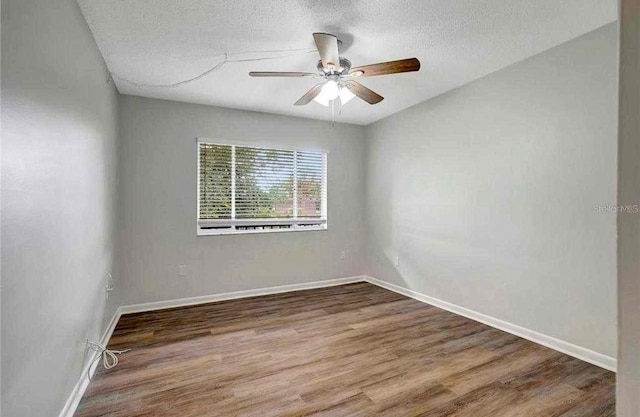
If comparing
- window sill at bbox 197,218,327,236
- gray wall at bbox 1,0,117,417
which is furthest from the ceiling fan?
window sill at bbox 197,218,327,236

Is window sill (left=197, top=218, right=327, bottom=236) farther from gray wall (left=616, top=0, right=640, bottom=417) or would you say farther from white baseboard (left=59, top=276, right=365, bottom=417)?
gray wall (left=616, top=0, right=640, bottom=417)

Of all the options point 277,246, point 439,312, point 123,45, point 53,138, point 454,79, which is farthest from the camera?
point 277,246

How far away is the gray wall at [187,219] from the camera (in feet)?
11.6

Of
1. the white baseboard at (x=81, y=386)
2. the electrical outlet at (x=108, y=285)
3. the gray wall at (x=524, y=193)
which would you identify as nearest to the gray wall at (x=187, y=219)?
the electrical outlet at (x=108, y=285)

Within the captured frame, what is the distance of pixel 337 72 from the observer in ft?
8.03

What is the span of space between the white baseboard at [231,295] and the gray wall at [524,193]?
3.48 ft

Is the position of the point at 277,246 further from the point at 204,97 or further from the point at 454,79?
the point at 454,79

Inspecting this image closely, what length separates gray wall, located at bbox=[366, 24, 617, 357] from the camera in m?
2.32

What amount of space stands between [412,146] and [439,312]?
6.71 ft

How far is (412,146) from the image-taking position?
4031mm

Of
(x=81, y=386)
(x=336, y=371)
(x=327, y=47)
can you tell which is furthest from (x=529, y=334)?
(x=81, y=386)

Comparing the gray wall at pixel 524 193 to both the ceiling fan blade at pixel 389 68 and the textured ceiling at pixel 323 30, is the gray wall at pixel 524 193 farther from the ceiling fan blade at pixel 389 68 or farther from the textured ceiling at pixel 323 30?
the ceiling fan blade at pixel 389 68

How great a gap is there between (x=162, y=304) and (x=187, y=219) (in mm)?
1030

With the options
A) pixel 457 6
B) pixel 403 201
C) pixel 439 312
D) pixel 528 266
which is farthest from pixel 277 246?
pixel 457 6
